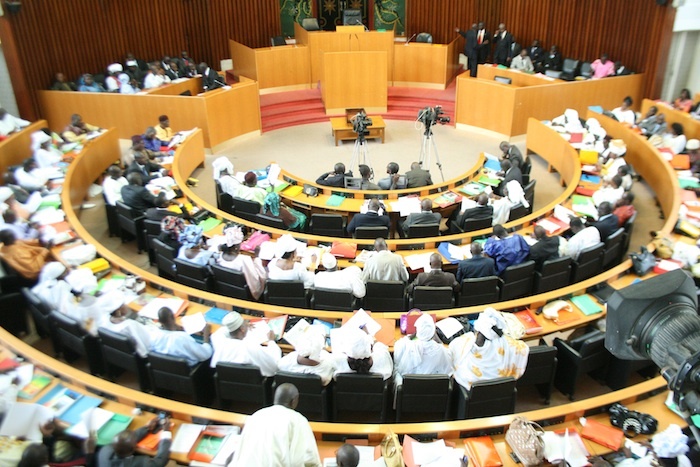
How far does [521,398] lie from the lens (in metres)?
6.10

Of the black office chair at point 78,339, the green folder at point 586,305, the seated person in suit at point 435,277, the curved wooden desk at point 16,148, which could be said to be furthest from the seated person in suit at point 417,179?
the curved wooden desk at point 16,148

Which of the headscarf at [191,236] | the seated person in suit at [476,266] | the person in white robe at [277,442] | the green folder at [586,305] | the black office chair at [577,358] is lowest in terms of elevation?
the black office chair at [577,358]

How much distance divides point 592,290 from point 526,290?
888mm

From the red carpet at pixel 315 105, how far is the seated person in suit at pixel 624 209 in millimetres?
6712

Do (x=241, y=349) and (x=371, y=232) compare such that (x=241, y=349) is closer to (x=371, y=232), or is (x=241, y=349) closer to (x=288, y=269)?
(x=288, y=269)

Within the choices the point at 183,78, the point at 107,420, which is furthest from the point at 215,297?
the point at 183,78

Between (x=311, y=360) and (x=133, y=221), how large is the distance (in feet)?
15.7

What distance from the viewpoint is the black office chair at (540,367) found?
18.1 ft

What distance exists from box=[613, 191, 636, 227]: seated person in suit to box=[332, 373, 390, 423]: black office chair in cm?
469

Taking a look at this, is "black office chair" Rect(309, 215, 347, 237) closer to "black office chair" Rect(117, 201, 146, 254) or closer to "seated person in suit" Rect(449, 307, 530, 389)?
"black office chair" Rect(117, 201, 146, 254)

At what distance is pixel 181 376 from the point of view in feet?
17.8

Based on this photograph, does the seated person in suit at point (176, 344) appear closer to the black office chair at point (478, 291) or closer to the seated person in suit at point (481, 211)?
the black office chair at point (478, 291)

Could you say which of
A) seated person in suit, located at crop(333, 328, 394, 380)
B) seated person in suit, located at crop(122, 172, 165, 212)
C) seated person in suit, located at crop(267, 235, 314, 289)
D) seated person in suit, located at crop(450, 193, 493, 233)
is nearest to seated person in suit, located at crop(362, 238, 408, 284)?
seated person in suit, located at crop(267, 235, 314, 289)

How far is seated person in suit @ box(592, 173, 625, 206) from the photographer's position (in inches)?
339
